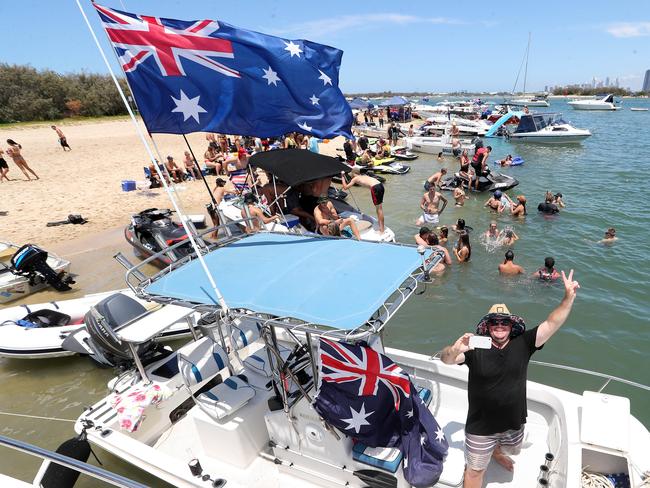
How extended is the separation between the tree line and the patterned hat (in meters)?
51.4

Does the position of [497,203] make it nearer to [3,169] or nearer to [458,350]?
[458,350]

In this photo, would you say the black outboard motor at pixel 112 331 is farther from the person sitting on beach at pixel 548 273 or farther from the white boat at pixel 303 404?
the person sitting on beach at pixel 548 273

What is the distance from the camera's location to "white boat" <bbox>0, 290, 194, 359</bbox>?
7293mm

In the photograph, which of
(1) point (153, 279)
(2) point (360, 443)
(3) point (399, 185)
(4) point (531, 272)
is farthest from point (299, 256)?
(3) point (399, 185)

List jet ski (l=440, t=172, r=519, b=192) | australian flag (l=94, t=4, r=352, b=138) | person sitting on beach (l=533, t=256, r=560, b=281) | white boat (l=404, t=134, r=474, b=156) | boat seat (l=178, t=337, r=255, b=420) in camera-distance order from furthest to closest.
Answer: white boat (l=404, t=134, r=474, b=156)
jet ski (l=440, t=172, r=519, b=192)
person sitting on beach (l=533, t=256, r=560, b=281)
australian flag (l=94, t=4, r=352, b=138)
boat seat (l=178, t=337, r=255, b=420)

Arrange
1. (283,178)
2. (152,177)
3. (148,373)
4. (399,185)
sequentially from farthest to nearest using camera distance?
(399,185)
(152,177)
(283,178)
(148,373)

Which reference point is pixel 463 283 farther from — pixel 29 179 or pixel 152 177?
pixel 29 179

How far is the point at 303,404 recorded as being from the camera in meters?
3.60

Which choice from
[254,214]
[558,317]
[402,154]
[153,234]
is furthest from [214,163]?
[558,317]

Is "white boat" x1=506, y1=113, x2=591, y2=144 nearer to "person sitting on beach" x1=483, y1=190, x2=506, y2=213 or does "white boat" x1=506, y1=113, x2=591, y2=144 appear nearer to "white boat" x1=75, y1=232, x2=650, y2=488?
"person sitting on beach" x1=483, y1=190, x2=506, y2=213

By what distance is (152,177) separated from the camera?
61.7 ft

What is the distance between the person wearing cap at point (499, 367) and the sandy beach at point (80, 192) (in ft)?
46.7

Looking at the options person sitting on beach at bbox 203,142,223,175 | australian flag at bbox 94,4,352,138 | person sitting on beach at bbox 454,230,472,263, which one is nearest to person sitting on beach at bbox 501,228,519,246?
person sitting on beach at bbox 454,230,472,263

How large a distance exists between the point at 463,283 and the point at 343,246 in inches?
→ 265
